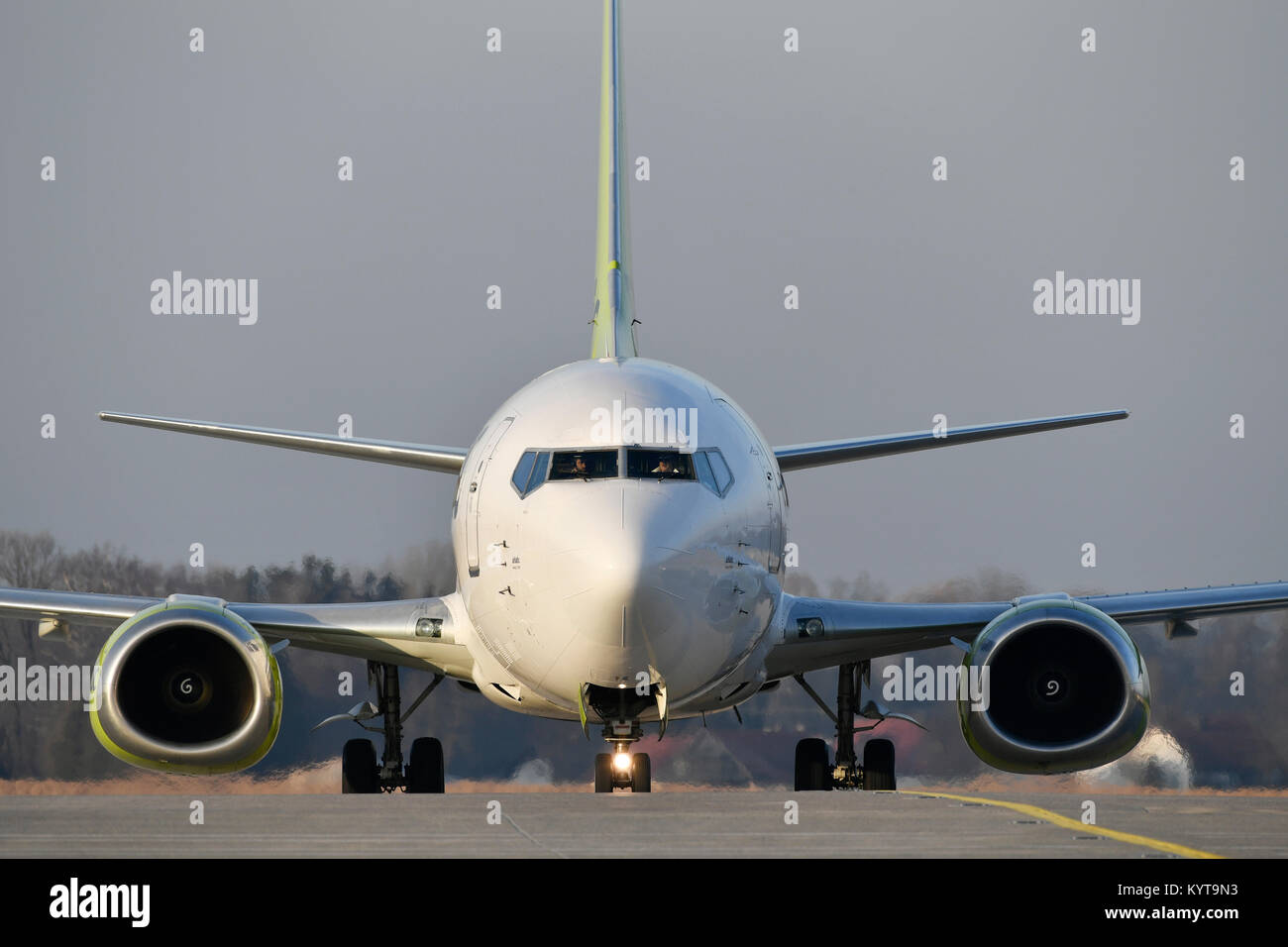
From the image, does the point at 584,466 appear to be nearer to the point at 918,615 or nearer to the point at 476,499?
the point at 476,499

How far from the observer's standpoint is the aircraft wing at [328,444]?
59.6ft

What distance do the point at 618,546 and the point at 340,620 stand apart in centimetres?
577

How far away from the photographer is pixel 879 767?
21031mm

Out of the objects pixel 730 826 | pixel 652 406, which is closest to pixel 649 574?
pixel 652 406

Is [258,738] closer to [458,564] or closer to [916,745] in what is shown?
[458,564]

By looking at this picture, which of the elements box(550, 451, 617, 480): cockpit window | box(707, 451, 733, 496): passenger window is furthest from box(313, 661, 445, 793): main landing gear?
box(707, 451, 733, 496): passenger window

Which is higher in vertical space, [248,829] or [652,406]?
[652,406]

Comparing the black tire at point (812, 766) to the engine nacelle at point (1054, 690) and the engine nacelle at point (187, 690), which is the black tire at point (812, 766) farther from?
the engine nacelle at point (187, 690)

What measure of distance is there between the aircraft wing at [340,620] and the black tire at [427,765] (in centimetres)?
290

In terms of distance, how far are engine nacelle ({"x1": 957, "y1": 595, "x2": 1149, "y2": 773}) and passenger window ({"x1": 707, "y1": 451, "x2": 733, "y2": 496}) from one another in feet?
10.2

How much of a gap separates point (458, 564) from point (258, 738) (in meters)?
2.38
